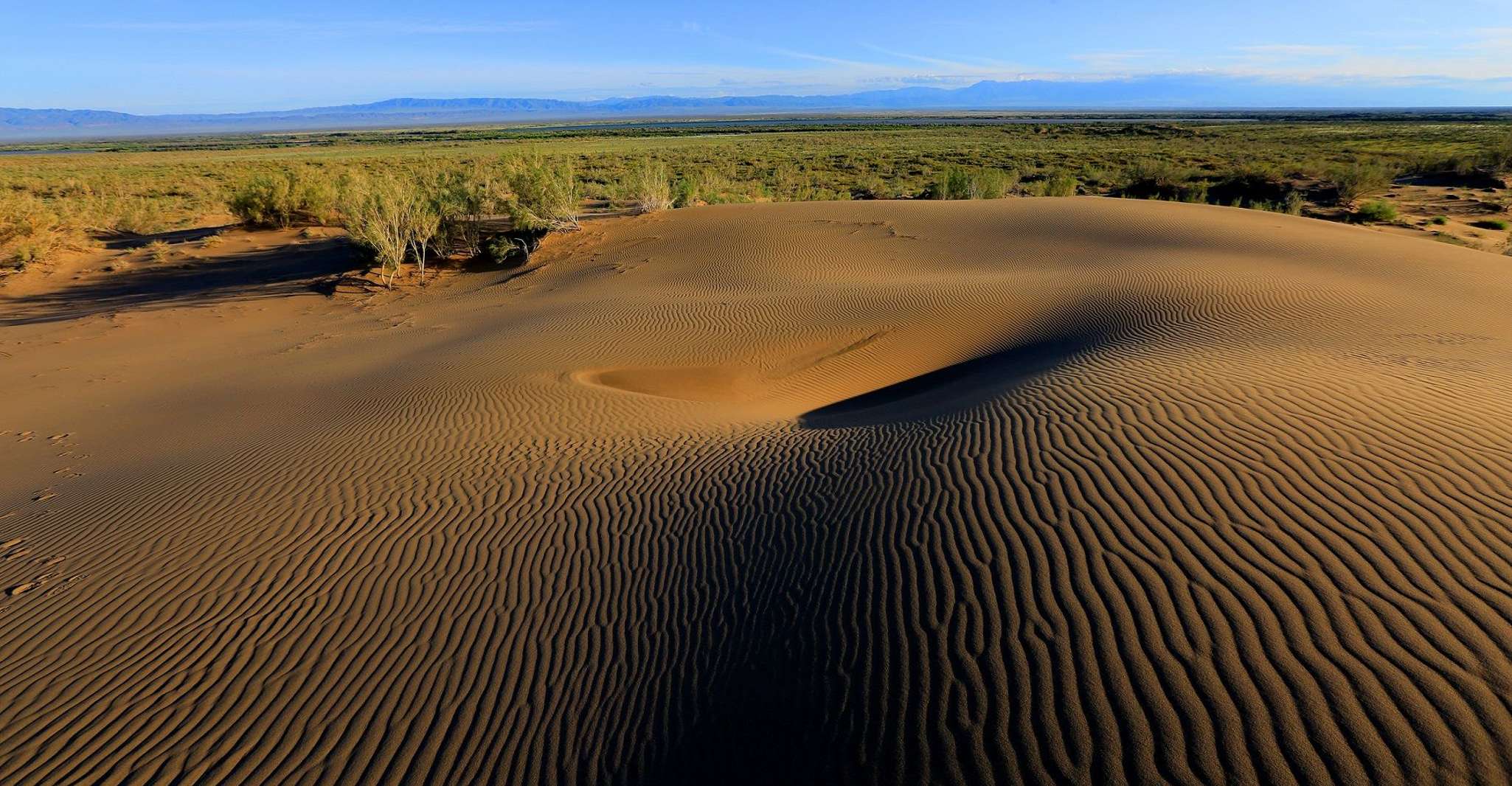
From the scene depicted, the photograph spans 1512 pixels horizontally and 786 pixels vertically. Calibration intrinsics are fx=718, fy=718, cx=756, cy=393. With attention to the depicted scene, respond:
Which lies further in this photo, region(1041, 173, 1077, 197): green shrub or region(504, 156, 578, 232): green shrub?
region(1041, 173, 1077, 197): green shrub

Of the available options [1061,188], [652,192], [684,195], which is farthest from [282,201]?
[1061,188]

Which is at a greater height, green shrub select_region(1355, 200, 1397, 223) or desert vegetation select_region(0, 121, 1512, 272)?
desert vegetation select_region(0, 121, 1512, 272)

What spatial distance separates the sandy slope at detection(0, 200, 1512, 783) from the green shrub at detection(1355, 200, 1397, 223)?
16.1 m

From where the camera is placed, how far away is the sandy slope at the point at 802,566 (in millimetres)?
3445

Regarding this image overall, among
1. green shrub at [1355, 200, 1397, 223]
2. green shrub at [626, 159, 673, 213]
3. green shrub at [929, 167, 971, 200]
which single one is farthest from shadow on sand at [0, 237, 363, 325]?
green shrub at [1355, 200, 1397, 223]

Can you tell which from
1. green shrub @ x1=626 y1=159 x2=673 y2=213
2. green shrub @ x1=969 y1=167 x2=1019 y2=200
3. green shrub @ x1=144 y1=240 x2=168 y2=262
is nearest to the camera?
green shrub @ x1=144 y1=240 x2=168 y2=262

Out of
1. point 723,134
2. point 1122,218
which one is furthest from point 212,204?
point 723,134

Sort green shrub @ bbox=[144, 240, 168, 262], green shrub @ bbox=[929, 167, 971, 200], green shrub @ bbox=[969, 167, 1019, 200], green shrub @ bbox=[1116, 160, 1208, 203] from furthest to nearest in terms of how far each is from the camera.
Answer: green shrub @ bbox=[1116, 160, 1208, 203] → green shrub @ bbox=[929, 167, 971, 200] → green shrub @ bbox=[969, 167, 1019, 200] → green shrub @ bbox=[144, 240, 168, 262]

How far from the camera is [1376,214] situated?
2347cm

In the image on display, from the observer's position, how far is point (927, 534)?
5.04 metres

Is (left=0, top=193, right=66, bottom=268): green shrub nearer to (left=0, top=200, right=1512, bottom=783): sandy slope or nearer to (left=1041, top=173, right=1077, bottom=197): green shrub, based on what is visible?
(left=0, top=200, right=1512, bottom=783): sandy slope

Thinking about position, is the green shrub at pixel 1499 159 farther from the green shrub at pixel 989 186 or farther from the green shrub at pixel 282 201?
the green shrub at pixel 282 201

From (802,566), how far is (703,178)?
121 ft

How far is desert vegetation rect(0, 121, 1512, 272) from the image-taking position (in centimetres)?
2005
